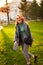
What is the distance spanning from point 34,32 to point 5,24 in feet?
2.19

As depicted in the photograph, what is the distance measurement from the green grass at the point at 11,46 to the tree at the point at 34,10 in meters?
0.16

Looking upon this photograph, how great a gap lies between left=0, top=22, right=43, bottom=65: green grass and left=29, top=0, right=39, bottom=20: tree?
16cm

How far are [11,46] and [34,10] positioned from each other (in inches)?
39.3

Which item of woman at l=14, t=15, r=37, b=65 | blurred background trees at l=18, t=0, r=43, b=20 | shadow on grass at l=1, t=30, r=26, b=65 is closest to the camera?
woman at l=14, t=15, r=37, b=65

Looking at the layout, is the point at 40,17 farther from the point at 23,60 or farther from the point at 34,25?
the point at 23,60

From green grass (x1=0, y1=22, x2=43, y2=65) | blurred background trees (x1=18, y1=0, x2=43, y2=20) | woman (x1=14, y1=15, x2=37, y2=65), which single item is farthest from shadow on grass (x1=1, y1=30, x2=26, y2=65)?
blurred background trees (x1=18, y1=0, x2=43, y2=20)

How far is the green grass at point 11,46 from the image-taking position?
4.68 m

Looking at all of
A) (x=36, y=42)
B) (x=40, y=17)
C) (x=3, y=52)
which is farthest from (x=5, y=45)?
(x=40, y=17)

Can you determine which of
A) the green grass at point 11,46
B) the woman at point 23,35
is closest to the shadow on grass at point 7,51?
the green grass at point 11,46

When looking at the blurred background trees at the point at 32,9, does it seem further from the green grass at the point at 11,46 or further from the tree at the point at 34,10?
the green grass at the point at 11,46

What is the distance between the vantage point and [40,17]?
5.71 meters

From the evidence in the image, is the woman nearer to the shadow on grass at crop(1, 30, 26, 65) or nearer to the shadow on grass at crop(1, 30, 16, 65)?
the shadow on grass at crop(1, 30, 26, 65)

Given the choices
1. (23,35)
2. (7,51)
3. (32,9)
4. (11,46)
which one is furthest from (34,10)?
(23,35)

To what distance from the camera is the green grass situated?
4.68 metres
